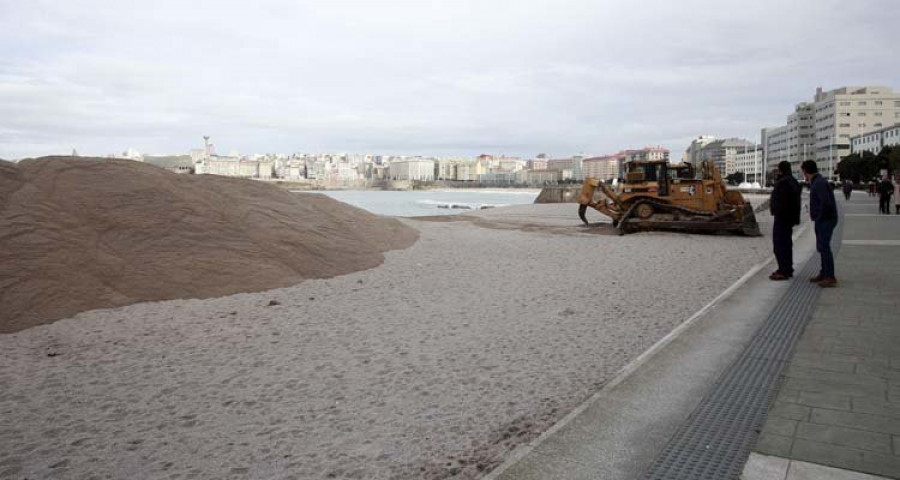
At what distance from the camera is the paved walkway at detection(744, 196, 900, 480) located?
315 cm

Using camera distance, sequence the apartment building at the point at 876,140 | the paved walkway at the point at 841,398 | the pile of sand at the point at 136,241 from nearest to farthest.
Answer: the paved walkway at the point at 841,398 < the pile of sand at the point at 136,241 < the apartment building at the point at 876,140

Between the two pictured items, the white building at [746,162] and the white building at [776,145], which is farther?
the white building at [746,162]

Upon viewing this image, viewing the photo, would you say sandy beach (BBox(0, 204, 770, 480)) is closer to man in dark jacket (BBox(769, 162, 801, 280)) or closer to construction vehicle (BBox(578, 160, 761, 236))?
man in dark jacket (BBox(769, 162, 801, 280))

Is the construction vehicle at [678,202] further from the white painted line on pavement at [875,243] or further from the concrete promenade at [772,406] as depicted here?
the concrete promenade at [772,406]

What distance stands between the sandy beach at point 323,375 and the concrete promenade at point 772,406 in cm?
41

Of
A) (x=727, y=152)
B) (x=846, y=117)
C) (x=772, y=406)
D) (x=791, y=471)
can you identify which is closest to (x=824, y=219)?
(x=772, y=406)

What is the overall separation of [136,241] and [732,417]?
880 centimetres

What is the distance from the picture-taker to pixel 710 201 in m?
19.3

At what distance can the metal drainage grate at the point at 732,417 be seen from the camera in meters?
3.22

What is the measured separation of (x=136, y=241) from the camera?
31.2 ft

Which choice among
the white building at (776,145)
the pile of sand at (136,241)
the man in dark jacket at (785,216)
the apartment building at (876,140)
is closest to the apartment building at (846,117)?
the apartment building at (876,140)

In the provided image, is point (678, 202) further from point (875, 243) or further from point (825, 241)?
point (825, 241)

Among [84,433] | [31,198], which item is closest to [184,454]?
[84,433]

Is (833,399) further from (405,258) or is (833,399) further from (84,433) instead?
(405,258)
